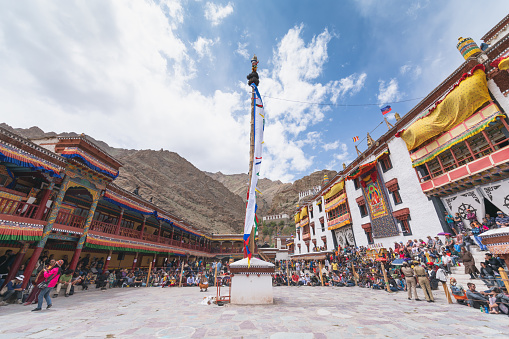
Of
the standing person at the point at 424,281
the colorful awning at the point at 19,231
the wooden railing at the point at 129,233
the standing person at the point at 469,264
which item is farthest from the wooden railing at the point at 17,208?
the standing person at the point at 469,264

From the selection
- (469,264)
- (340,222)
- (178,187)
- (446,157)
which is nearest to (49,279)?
(469,264)

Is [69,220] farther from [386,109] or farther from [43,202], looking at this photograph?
[386,109]

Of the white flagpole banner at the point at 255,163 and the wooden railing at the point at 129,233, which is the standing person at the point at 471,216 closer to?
the white flagpole banner at the point at 255,163

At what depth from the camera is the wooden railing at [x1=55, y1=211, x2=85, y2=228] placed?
12025 mm

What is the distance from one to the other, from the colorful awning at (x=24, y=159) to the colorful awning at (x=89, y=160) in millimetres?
1038

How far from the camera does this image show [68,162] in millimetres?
12023

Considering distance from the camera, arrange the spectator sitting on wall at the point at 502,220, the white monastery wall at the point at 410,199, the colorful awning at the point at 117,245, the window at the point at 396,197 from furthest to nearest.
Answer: the window at the point at 396,197 → the colorful awning at the point at 117,245 → the white monastery wall at the point at 410,199 → the spectator sitting on wall at the point at 502,220

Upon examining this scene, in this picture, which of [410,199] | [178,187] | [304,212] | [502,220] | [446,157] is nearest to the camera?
[502,220]

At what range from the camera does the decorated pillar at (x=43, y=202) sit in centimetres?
1081

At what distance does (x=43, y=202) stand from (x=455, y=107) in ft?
75.6

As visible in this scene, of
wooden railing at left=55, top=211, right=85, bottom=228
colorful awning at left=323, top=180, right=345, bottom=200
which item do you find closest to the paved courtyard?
wooden railing at left=55, top=211, right=85, bottom=228

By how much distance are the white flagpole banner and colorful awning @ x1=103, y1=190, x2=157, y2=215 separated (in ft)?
40.7

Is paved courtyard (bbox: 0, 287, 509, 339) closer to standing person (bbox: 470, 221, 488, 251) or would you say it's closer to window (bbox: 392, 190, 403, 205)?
standing person (bbox: 470, 221, 488, 251)

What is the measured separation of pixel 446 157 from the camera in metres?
13.0
